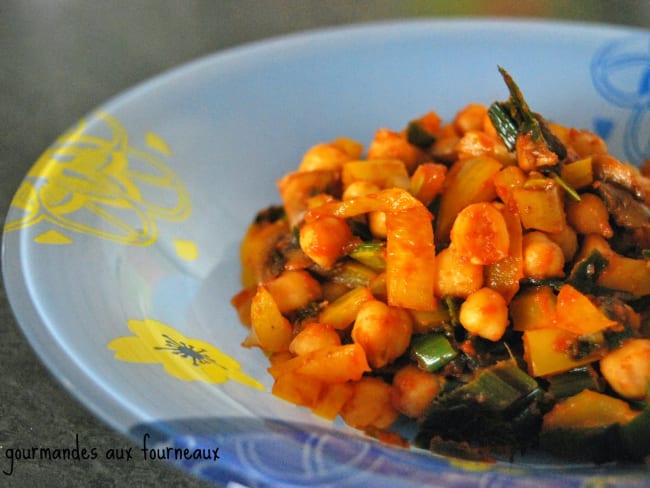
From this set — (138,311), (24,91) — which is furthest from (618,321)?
(24,91)

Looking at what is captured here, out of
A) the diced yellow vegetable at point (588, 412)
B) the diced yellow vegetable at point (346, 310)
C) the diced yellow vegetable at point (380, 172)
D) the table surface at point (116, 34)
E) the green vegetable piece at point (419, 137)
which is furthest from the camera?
the table surface at point (116, 34)

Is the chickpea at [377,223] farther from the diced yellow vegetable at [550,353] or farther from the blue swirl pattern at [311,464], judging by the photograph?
the blue swirl pattern at [311,464]

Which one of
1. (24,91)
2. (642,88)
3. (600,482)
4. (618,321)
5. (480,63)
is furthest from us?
(24,91)

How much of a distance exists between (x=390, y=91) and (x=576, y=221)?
1.20 meters

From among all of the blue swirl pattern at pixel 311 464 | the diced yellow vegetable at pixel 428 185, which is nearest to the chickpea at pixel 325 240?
the diced yellow vegetable at pixel 428 185

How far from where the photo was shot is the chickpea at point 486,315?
5.89 feet

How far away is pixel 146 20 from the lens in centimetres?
446

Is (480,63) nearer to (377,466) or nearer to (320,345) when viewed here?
(320,345)

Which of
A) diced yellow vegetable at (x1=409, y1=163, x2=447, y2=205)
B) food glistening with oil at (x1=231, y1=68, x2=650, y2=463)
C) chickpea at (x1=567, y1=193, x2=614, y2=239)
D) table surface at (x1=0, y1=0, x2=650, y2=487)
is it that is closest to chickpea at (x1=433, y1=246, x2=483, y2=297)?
food glistening with oil at (x1=231, y1=68, x2=650, y2=463)

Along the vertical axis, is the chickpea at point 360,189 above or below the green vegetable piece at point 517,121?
below

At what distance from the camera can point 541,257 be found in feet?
6.09

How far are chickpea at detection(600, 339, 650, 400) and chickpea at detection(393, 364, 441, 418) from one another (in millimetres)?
402

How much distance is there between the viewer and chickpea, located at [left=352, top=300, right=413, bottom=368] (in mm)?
1832

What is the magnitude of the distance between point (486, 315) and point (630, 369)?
34 centimetres
